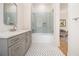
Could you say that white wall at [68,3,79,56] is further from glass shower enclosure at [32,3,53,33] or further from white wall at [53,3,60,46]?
glass shower enclosure at [32,3,53,33]

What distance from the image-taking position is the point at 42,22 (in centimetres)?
475

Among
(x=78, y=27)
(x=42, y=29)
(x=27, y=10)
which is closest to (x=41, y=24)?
(x=42, y=29)

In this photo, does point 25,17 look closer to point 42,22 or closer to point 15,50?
point 42,22

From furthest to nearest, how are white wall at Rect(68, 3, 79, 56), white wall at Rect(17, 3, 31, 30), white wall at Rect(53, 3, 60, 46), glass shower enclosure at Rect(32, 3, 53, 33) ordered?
glass shower enclosure at Rect(32, 3, 53, 33) < white wall at Rect(53, 3, 60, 46) < white wall at Rect(17, 3, 31, 30) < white wall at Rect(68, 3, 79, 56)

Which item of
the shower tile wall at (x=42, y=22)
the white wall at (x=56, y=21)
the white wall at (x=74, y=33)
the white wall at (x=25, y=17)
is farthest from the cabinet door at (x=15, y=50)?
the shower tile wall at (x=42, y=22)

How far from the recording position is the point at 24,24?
415cm

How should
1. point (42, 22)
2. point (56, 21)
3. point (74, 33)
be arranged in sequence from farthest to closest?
point (42, 22)
point (56, 21)
point (74, 33)

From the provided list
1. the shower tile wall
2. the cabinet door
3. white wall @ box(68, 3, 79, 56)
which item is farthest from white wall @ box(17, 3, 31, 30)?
white wall @ box(68, 3, 79, 56)

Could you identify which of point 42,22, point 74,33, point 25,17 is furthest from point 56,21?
point 74,33

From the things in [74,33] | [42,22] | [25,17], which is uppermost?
[25,17]

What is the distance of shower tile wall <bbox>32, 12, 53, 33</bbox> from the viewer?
463cm

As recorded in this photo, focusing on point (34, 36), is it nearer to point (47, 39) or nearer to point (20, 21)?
point (47, 39)

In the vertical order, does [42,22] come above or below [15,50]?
above

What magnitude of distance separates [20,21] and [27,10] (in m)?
0.60
